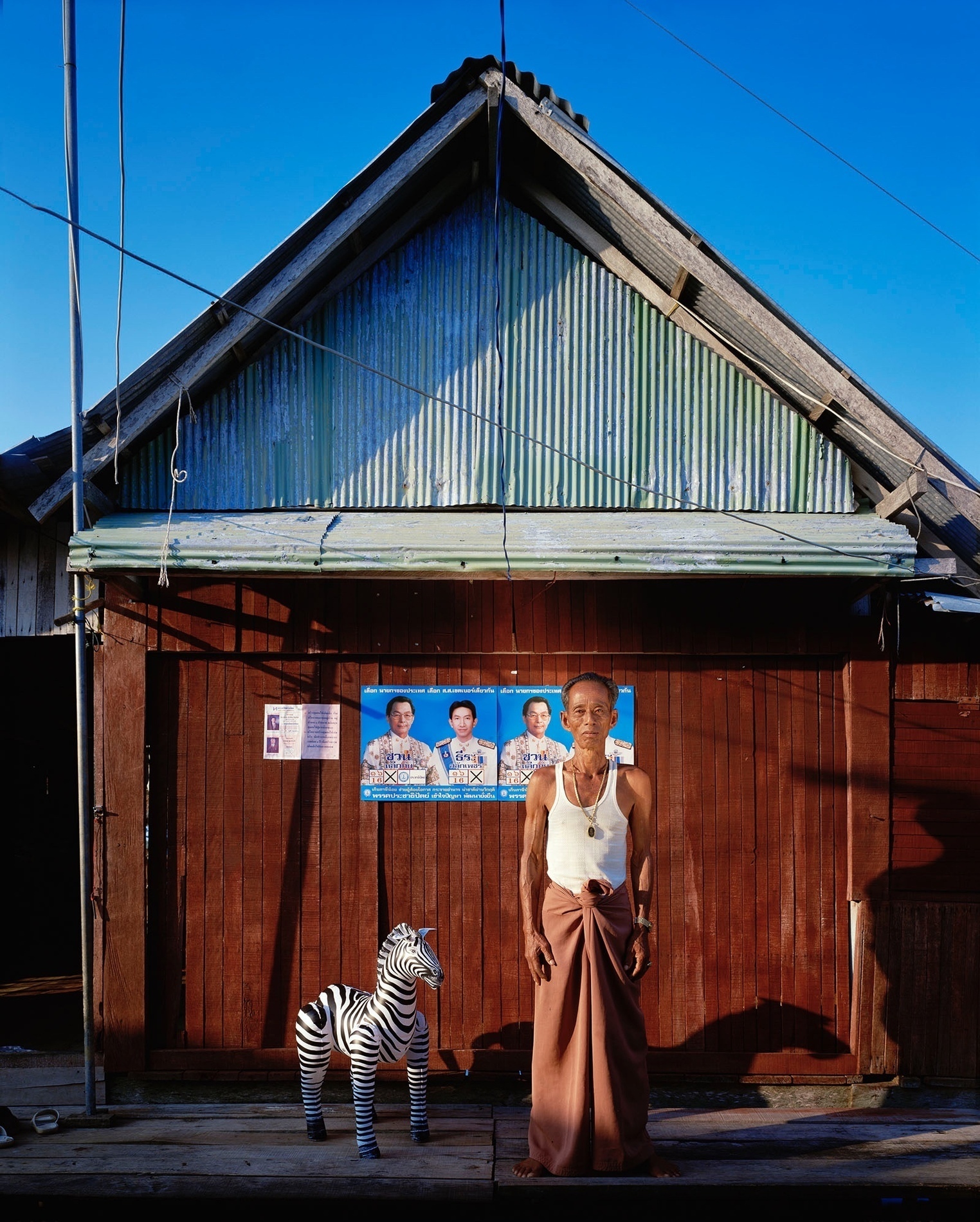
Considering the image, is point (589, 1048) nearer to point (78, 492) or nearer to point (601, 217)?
point (78, 492)


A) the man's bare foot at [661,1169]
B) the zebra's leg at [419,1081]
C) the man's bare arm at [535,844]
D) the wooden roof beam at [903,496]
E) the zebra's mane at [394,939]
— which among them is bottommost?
the man's bare foot at [661,1169]

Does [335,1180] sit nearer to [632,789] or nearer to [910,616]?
[632,789]

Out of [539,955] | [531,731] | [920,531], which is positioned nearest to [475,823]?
[531,731]

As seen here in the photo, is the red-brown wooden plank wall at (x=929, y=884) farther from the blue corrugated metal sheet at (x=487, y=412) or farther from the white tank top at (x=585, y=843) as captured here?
the white tank top at (x=585, y=843)

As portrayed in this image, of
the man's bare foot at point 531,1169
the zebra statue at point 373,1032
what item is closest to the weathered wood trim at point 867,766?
the man's bare foot at point 531,1169

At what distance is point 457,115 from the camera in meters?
5.59

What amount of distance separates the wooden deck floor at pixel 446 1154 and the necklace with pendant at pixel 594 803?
5.36 feet

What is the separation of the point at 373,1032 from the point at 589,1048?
113 cm

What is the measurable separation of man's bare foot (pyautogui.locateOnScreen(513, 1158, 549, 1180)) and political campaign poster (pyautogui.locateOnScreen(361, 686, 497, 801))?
2033mm

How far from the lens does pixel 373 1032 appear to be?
4.84 metres

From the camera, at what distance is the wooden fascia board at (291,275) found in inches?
218

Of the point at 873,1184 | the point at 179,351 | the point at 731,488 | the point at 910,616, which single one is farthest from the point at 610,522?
the point at 873,1184

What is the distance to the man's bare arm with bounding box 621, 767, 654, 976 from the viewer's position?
4.73m

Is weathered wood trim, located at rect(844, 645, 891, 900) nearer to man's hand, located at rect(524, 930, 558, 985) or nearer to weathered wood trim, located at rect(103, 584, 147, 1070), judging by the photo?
man's hand, located at rect(524, 930, 558, 985)
